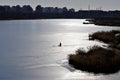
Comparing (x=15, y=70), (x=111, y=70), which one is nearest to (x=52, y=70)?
(x=15, y=70)

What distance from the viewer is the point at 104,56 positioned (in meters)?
34.3

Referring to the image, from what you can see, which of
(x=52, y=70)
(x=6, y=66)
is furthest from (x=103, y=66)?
(x=6, y=66)

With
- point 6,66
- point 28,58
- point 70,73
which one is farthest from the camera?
point 28,58

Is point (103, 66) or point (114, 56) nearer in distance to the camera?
point (103, 66)

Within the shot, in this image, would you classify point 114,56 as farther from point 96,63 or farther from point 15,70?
point 15,70

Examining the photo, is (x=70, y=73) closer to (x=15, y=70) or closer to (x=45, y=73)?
(x=45, y=73)

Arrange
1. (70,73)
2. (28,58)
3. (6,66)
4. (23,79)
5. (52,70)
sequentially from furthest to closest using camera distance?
(28,58) → (6,66) → (52,70) → (70,73) → (23,79)

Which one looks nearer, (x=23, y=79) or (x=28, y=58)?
(x=23, y=79)

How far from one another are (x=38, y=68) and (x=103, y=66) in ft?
26.2

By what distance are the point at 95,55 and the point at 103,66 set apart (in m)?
2.87

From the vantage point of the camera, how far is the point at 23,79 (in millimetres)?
30516

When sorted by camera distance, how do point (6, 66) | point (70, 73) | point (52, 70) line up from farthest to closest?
point (6, 66) < point (52, 70) < point (70, 73)

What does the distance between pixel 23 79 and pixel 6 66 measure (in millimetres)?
6994

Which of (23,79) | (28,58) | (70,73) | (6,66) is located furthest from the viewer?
(28,58)
